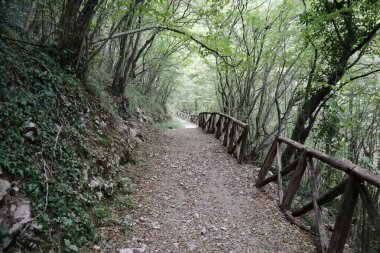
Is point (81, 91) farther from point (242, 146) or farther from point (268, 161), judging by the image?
point (242, 146)

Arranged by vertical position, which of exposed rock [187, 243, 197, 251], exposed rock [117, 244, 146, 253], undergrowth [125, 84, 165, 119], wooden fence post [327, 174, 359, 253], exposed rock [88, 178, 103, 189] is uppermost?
undergrowth [125, 84, 165, 119]

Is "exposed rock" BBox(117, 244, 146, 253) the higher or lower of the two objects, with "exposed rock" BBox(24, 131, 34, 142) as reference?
lower

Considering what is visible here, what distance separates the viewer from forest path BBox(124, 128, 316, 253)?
3715 mm

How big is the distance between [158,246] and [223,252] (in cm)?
92

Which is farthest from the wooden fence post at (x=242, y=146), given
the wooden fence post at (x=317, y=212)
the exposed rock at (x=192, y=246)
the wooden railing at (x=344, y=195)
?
the exposed rock at (x=192, y=246)

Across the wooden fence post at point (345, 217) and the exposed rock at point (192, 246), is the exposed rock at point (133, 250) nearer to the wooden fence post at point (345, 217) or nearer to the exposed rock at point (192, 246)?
the exposed rock at point (192, 246)

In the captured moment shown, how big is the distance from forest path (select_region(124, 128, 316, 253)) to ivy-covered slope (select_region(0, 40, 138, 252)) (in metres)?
0.83

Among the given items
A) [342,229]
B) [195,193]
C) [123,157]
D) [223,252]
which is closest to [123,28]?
[123,157]

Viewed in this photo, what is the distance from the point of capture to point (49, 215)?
9.21 ft

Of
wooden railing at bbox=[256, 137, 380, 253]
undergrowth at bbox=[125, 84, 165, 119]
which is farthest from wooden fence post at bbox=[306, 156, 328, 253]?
undergrowth at bbox=[125, 84, 165, 119]

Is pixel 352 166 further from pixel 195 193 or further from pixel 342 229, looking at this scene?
pixel 195 193

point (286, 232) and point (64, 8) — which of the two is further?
point (64, 8)

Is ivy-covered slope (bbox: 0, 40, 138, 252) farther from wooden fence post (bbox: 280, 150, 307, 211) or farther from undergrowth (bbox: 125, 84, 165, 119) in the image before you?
undergrowth (bbox: 125, 84, 165, 119)

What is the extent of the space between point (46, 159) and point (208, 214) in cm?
275
